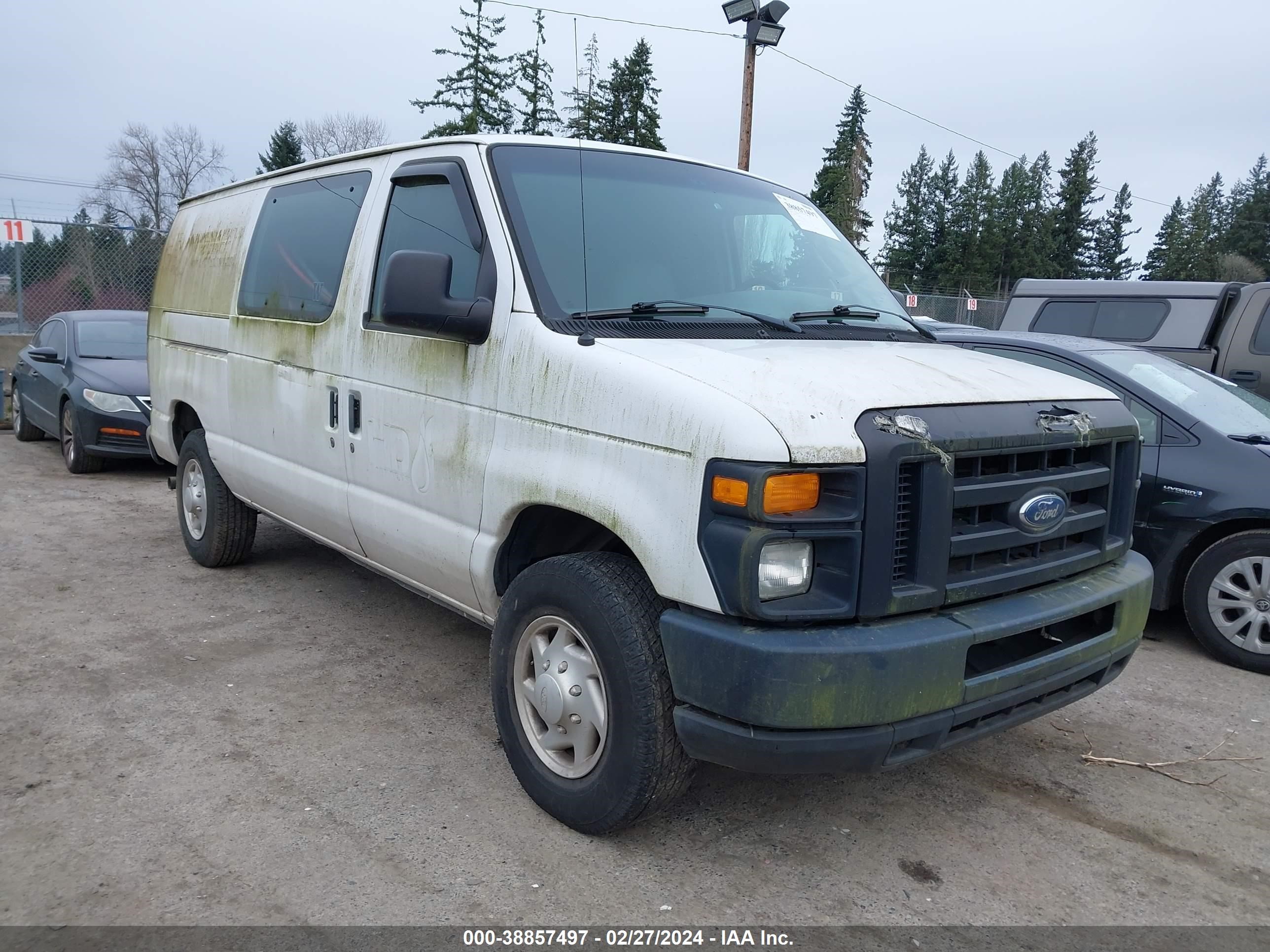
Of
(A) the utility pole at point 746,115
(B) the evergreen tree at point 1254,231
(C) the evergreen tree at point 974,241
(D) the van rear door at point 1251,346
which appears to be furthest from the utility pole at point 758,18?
(B) the evergreen tree at point 1254,231

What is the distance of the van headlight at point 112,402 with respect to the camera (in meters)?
9.21

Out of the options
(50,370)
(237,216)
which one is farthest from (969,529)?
(50,370)

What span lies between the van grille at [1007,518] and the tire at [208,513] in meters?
4.28

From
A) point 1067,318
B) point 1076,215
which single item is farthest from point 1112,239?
point 1067,318

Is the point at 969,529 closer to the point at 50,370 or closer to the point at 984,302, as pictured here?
the point at 50,370

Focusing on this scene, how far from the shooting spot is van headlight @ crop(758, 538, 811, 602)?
8.41 feet

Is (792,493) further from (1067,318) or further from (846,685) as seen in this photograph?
(1067,318)

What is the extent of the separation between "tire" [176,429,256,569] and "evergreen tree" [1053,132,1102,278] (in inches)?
3009

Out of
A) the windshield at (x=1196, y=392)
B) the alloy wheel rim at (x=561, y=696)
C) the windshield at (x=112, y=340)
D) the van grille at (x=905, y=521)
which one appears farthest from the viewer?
the windshield at (x=112, y=340)

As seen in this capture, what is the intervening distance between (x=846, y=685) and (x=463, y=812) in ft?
4.77

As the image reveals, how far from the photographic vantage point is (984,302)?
31.7 m

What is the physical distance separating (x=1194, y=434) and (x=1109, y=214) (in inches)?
3145

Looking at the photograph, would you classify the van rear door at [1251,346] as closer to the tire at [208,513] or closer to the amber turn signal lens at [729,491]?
the amber turn signal lens at [729,491]

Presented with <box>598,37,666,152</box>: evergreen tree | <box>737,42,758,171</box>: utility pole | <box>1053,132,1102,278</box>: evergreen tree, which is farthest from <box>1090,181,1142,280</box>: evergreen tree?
<box>737,42,758,171</box>: utility pole
